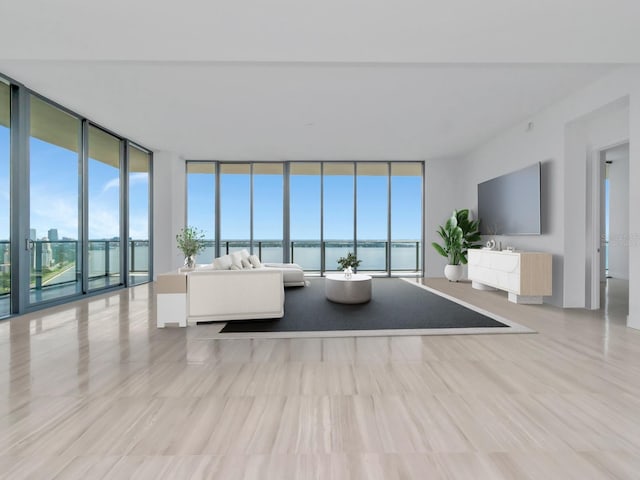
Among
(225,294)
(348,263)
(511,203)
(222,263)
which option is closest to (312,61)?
(222,263)

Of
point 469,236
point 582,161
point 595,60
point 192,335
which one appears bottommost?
point 192,335

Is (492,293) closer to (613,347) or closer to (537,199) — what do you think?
(537,199)

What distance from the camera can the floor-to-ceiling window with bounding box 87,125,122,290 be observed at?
5664 millimetres

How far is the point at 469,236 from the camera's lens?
6.86 metres

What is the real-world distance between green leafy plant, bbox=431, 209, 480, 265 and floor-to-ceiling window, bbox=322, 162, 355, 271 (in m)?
2.20

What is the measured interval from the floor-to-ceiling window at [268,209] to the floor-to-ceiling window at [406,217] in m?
2.87

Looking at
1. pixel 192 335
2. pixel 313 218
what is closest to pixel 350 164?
pixel 313 218

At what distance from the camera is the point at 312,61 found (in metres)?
3.17

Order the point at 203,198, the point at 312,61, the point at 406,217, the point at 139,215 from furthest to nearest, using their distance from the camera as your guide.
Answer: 1. the point at 406,217
2. the point at 203,198
3. the point at 139,215
4. the point at 312,61

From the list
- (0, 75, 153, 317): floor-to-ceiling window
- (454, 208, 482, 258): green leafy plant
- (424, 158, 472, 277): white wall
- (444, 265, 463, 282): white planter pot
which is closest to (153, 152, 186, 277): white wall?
(0, 75, 153, 317): floor-to-ceiling window

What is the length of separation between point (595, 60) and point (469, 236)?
13.7 ft

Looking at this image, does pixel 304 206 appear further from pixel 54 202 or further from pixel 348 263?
pixel 54 202

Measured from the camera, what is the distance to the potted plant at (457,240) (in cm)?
684

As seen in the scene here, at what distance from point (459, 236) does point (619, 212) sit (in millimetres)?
4293
